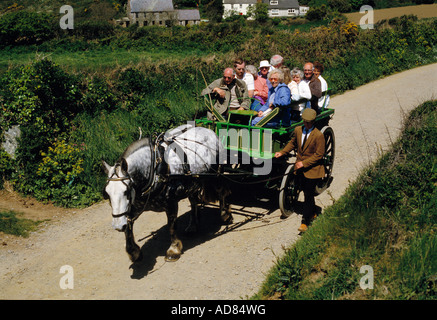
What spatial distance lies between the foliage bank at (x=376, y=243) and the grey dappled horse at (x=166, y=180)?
1884 mm

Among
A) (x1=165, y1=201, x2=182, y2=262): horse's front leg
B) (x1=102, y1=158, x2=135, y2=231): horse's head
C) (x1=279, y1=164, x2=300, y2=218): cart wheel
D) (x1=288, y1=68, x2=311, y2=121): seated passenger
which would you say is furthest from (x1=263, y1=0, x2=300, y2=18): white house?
(x1=102, y1=158, x2=135, y2=231): horse's head

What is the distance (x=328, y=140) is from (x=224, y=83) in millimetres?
2980

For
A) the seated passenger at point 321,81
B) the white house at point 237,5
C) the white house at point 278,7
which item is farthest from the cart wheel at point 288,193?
the white house at point 237,5

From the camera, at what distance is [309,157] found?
6664mm

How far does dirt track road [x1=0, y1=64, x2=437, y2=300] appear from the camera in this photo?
578 centimetres

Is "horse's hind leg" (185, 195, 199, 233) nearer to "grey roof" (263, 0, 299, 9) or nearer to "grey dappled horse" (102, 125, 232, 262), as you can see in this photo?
"grey dappled horse" (102, 125, 232, 262)

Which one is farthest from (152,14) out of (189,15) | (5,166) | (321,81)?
(321,81)

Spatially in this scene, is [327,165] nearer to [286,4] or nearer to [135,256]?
[135,256]

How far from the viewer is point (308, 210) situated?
6.93m

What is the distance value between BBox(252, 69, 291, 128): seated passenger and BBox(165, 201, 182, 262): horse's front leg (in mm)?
2354

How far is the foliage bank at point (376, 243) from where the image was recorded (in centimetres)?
496

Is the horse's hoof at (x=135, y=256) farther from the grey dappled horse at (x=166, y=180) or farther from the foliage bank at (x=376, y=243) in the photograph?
the foliage bank at (x=376, y=243)
